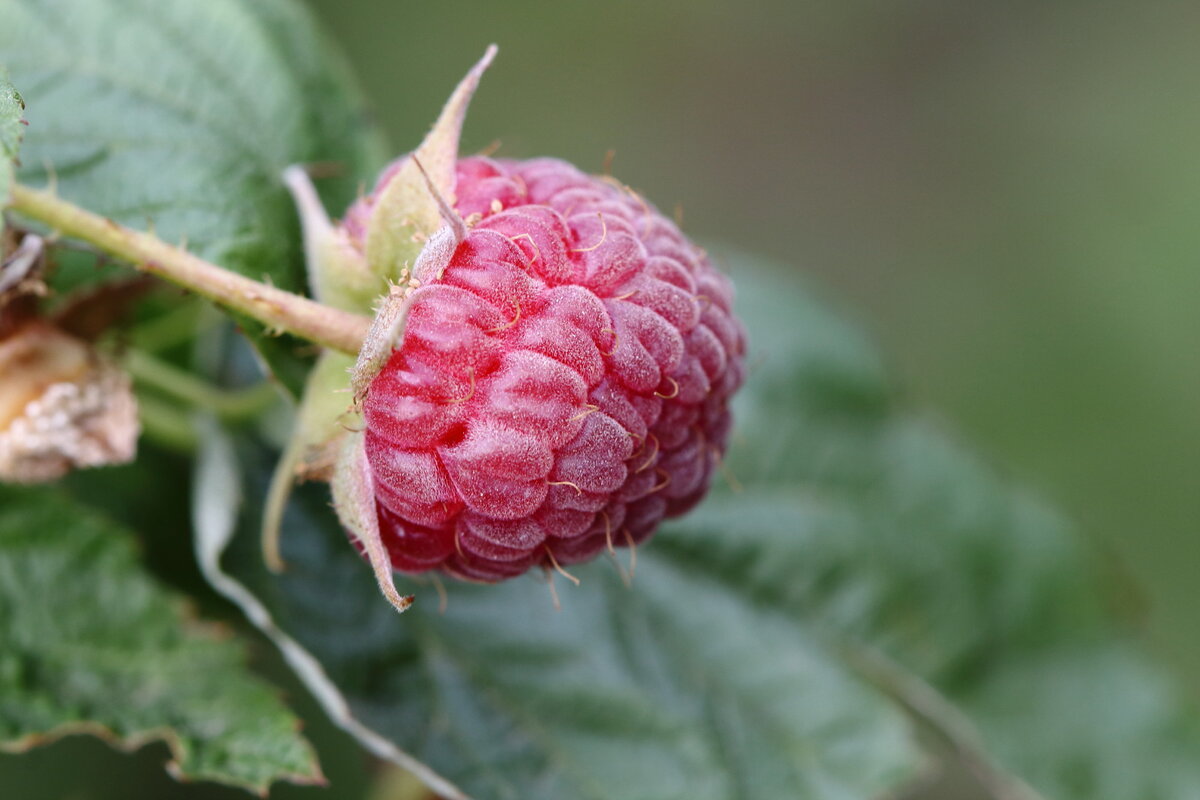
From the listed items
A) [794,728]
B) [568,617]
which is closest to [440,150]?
[568,617]

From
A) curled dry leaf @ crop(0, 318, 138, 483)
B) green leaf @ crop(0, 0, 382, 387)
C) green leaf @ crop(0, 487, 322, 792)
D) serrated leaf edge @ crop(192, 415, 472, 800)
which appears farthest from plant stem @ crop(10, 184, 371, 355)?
green leaf @ crop(0, 487, 322, 792)

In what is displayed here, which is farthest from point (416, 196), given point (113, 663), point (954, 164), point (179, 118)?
point (954, 164)

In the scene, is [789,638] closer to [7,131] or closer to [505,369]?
[505,369]

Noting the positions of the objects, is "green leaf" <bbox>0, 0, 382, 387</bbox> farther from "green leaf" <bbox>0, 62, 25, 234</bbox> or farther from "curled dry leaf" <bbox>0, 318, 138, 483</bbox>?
"green leaf" <bbox>0, 62, 25, 234</bbox>

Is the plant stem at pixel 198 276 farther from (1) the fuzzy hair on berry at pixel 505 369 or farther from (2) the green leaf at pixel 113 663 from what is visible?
(2) the green leaf at pixel 113 663

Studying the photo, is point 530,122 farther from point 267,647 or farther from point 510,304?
point 510,304

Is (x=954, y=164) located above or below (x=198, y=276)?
above
